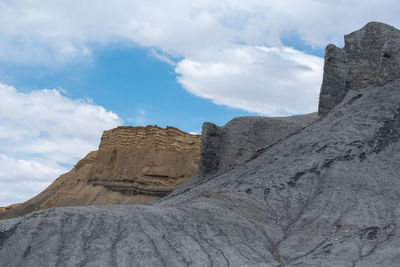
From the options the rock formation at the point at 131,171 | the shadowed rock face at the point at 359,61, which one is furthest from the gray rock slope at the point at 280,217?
the rock formation at the point at 131,171

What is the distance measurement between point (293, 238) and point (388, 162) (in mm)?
1869

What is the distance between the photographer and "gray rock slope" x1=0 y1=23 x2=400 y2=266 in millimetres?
4621

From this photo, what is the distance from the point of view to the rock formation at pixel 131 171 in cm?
1969

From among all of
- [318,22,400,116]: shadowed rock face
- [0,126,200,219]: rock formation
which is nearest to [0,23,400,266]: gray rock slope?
[318,22,400,116]: shadowed rock face

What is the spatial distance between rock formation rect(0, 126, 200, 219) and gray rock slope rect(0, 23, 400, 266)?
11790mm

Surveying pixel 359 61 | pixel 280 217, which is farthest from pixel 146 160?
pixel 280 217

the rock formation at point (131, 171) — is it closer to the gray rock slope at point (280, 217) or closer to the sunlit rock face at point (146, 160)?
the sunlit rock face at point (146, 160)

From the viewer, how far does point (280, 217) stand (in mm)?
6086

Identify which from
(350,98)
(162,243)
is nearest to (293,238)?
(162,243)

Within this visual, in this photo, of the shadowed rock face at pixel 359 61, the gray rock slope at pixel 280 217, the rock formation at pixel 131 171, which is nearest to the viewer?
the gray rock slope at pixel 280 217

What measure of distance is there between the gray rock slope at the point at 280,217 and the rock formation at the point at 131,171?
38.7 ft

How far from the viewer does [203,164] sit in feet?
36.8

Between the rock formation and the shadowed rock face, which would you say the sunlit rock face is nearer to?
the rock formation

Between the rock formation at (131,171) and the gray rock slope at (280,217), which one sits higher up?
the rock formation at (131,171)
